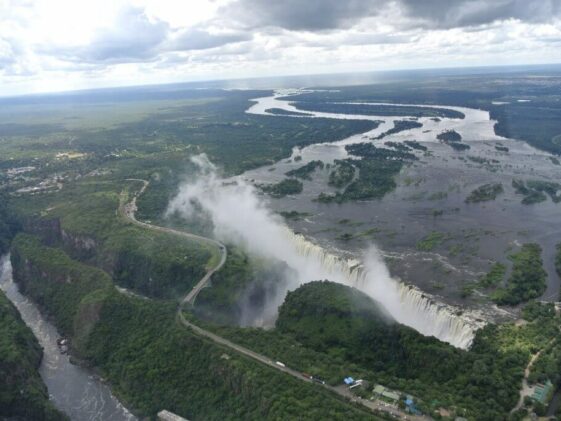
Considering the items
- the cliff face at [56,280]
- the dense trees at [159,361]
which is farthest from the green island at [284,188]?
the dense trees at [159,361]

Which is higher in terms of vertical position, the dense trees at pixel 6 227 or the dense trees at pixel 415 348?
the dense trees at pixel 415 348

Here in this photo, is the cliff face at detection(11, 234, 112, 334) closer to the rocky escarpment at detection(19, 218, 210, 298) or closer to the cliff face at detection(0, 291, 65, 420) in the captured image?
the rocky escarpment at detection(19, 218, 210, 298)

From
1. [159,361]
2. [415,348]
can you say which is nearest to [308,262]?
[159,361]

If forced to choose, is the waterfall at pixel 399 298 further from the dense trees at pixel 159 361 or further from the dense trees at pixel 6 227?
the dense trees at pixel 6 227

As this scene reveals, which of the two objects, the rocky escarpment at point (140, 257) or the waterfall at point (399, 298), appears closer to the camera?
the waterfall at point (399, 298)

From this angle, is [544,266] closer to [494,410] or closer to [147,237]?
[494,410]

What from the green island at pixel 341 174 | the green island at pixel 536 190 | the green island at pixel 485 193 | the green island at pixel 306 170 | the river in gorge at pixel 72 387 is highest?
Answer: the green island at pixel 536 190

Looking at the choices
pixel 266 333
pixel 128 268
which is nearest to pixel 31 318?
pixel 128 268

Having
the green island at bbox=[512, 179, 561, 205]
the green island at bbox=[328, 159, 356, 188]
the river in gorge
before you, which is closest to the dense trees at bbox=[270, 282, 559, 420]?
the river in gorge
